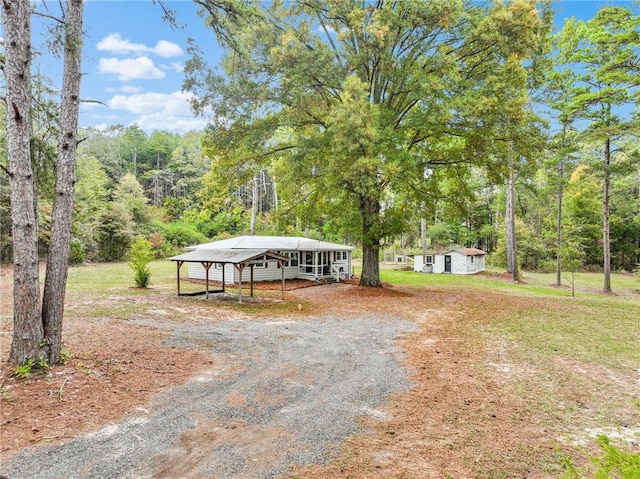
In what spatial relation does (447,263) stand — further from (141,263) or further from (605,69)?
(141,263)

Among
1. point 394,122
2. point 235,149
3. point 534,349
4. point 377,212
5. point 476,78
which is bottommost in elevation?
point 534,349

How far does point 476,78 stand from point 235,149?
947 cm

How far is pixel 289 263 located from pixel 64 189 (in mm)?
16136

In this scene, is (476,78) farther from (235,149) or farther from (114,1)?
(114,1)

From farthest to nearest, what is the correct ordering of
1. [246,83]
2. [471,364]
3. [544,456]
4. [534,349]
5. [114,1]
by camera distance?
[246,83] < [114,1] < [534,349] < [471,364] < [544,456]

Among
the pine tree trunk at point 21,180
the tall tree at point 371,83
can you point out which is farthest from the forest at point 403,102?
the pine tree trunk at point 21,180

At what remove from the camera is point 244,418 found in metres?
4.21

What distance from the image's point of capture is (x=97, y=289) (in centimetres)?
1427

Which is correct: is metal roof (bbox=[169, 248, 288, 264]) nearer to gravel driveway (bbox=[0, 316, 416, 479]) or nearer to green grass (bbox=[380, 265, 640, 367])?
gravel driveway (bbox=[0, 316, 416, 479])

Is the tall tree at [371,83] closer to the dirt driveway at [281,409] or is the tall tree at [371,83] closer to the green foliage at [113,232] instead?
the dirt driveway at [281,409]

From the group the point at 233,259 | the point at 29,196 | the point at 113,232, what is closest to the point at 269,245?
the point at 233,259

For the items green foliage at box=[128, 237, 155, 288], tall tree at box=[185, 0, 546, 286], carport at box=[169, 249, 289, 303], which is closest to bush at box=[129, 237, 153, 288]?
green foliage at box=[128, 237, 155, 288]

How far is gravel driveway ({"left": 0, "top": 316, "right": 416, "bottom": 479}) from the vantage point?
325cm

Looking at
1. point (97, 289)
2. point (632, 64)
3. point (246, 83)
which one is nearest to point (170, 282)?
point (97, 289)
